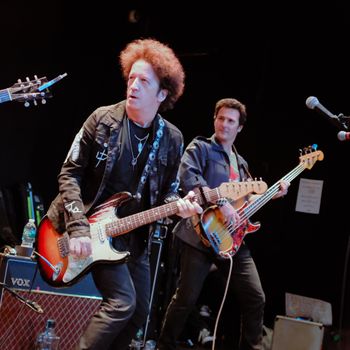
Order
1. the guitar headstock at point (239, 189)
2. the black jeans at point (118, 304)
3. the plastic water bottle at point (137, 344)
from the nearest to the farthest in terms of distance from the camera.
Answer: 1. the black jeans at point (118, 304)
2. the guitar headstock at point (239, 189)
3. the plastic water bottle at point (137, 344)

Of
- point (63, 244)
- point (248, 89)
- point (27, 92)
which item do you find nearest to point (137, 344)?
point (63, 244)

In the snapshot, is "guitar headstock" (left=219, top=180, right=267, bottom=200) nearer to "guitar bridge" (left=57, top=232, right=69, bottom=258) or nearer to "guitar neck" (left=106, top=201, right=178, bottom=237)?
"guitar neck" (left=106, top=201, right=178, bottom=237)

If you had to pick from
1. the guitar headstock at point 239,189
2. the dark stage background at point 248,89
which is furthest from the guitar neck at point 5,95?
the guitar headstock at point 239,189

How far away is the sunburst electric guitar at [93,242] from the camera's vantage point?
2.86 metres

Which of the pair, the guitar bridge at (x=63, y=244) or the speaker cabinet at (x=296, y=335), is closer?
the guitar bridge at (x=63, y=244)

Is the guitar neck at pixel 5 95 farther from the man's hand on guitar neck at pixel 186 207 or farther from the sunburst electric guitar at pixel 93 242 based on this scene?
the man's hand on guitar neck at pixel 186 207

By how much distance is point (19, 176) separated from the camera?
206 inches

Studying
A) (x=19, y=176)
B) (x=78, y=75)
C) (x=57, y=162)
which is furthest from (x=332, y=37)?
(x=19, y=176)

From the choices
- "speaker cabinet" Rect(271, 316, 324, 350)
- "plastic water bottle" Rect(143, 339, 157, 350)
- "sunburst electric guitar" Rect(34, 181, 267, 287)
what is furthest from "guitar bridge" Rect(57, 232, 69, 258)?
"speaker cabinet" Rect(271, 316, 324, 350)

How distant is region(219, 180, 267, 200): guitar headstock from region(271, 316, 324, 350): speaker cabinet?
4.53 feet

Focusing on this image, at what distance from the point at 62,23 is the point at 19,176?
67.5 inches

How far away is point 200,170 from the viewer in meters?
4.27

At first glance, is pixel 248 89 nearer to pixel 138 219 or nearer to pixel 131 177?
pixel 131 177

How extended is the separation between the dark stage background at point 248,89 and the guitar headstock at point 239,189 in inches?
75.4
